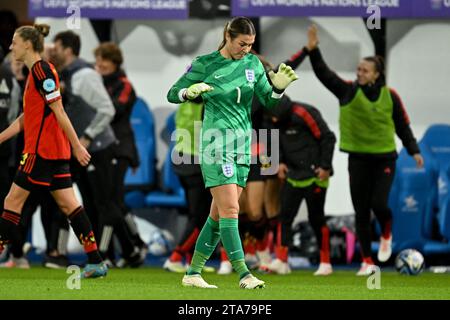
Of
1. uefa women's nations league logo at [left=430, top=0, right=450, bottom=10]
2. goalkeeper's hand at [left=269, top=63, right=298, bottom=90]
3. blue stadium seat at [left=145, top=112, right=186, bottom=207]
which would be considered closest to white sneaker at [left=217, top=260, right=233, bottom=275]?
blue stadium seat at [left=145, top=112, right=186, bottom=207]

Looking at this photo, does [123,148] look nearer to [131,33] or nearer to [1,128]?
[1,128]

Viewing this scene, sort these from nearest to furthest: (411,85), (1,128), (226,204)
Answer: (226,204)
(1,128)
(411,85)

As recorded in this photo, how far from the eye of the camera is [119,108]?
1316 centimetres

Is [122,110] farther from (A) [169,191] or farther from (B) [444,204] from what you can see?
(B) [444,204]

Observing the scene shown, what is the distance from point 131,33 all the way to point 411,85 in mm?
3522

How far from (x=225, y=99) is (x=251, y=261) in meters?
4.28

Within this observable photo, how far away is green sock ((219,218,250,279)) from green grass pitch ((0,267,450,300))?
0.68ft

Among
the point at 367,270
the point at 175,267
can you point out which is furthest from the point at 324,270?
the point at 175,267

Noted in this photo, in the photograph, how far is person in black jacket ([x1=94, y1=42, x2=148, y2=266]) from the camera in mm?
13117

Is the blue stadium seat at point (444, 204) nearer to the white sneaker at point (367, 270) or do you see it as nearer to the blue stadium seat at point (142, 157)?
the white sneaker at point (367, 270)

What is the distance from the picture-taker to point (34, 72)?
9.97 metres

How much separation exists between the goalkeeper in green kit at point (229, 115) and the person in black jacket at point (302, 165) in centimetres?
320

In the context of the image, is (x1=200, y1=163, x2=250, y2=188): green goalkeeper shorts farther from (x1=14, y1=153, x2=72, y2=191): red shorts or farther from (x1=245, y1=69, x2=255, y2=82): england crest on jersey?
(x1=14, y1=153, x2=72, y2=191): red shorts
